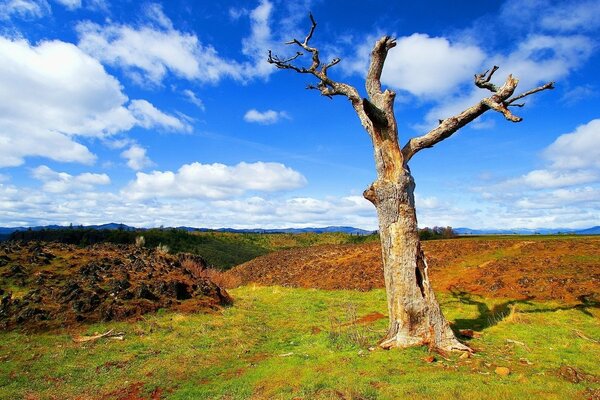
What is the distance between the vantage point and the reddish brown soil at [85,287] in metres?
15.8

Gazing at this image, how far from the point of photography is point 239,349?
13.4 meters

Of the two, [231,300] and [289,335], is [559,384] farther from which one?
[231,300]

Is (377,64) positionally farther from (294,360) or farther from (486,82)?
(294,360)

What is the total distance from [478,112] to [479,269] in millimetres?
16603

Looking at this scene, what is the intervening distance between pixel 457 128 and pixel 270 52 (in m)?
7.91

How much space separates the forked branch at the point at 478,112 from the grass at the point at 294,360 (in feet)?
19.7

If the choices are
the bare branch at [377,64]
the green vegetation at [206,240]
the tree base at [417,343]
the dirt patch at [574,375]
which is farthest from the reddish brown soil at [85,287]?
the green vegetation at [206,240]

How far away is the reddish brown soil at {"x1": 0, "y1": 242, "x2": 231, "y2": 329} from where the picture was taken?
15.8 m

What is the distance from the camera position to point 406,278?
11.5 metres

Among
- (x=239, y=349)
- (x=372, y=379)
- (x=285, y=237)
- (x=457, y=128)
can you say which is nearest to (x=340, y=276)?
(x=239, y=349)

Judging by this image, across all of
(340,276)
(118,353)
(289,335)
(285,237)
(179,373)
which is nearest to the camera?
(179,373)

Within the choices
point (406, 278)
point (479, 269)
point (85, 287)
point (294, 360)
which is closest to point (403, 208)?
point (406, 278)

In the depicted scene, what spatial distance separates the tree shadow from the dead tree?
310cm

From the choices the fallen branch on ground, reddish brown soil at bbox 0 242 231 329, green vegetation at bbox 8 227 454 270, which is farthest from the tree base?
green vegetation at bbox 8 227 454 270
